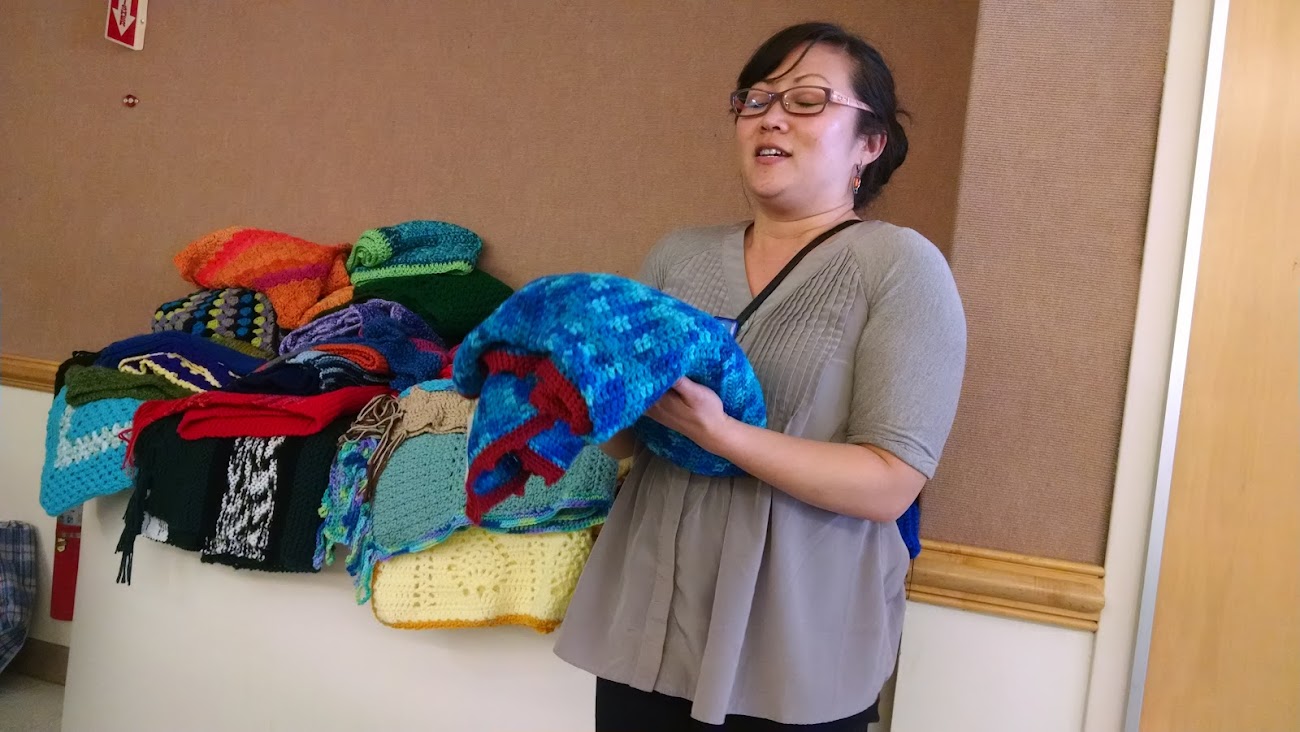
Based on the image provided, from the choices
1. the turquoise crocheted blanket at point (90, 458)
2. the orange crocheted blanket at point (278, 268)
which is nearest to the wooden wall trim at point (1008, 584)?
the orange crocheted blanket at point (278, 268)

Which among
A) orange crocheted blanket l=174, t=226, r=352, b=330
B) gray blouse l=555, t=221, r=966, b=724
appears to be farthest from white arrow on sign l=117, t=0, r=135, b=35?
gray blouse l=555, t=221, r=966, b=724

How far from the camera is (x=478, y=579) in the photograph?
1.37 m

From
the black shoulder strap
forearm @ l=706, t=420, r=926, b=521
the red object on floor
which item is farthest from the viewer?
the red object on floor

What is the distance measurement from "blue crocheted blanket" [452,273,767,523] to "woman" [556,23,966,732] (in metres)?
0.05

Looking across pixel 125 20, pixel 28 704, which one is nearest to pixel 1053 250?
pixel 125 20

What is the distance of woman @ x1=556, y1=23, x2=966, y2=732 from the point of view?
944 mm

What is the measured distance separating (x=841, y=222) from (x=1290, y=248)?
1.92ft

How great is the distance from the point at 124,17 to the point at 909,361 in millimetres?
2265

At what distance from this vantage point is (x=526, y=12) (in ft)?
6.57

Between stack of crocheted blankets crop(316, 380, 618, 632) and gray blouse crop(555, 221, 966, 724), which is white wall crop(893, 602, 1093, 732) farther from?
stack of crocheted blankets crop(316, 380, 618, 632)

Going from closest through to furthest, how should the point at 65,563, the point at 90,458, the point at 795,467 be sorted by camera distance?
the point at 795,467 → the point at 90,458 → the point at 65,563

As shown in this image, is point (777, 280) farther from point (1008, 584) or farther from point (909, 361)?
point (1008, 584)

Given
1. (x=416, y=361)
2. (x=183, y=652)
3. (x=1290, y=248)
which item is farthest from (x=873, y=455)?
(x=183, y=652)

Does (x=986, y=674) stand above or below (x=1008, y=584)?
below
